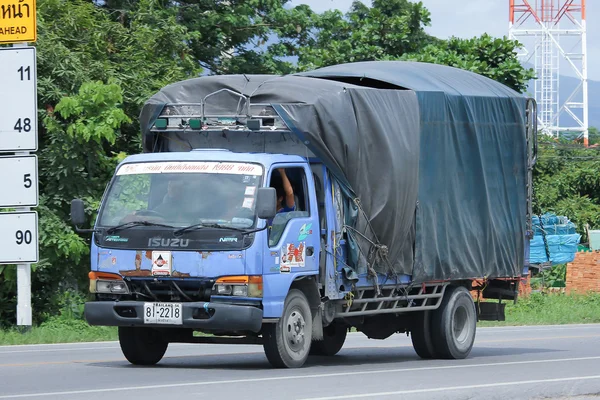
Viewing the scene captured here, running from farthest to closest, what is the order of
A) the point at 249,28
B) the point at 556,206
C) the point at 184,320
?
the point at 556,206 → the point at 249,28 → the point at 184,320

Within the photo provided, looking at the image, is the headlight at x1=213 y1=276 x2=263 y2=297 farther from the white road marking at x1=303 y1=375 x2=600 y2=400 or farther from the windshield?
the white road marking at x1=303 y1=375 x2=600 y2=400

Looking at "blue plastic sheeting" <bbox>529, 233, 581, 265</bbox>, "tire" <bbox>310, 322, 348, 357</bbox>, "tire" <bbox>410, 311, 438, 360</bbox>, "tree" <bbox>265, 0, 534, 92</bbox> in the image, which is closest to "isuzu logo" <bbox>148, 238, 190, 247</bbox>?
"tire" <bbox>310, 322, 348, 357</bbox>

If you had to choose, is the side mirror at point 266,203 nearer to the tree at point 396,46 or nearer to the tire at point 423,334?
the tire at point 423,334

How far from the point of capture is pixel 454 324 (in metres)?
15.3

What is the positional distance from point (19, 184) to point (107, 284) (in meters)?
3.79

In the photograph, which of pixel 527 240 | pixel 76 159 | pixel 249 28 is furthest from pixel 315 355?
pixel 249 28

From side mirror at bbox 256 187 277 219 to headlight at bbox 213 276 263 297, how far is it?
643mm

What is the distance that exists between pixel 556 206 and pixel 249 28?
19000 mm

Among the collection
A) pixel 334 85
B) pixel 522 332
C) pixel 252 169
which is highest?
pixel 334 85

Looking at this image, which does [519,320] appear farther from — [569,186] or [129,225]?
[569,186]

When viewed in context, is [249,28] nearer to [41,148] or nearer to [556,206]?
[41,148]

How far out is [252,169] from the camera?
12312 mm

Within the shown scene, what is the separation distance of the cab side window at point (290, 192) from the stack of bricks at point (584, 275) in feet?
67.6

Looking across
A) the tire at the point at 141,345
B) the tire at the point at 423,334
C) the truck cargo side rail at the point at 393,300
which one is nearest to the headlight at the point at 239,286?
the tire at the point at 141,345
